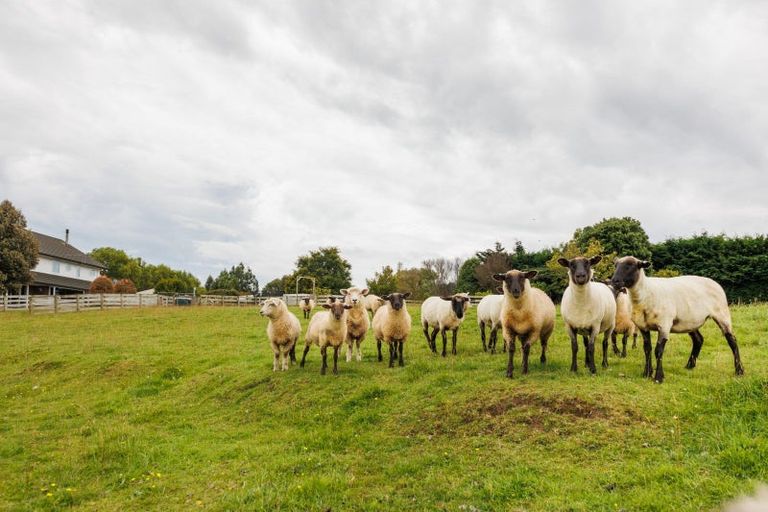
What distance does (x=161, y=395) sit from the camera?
14.1 m

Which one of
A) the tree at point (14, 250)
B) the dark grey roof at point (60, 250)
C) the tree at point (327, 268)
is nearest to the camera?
the tree at point (14, 250)

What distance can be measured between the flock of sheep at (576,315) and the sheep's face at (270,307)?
29mm

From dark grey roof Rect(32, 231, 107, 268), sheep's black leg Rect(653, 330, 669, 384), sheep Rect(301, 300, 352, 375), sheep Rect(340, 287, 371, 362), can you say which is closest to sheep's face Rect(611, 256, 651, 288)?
sheep's black leg Rect(653, 330, 669, 384)

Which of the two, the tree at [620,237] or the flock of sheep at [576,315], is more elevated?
the tree at [620,237]

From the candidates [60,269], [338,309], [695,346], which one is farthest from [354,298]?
[60,269]

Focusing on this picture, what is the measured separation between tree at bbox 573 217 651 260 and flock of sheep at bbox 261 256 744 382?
17831 mm

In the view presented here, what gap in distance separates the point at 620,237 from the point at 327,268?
5397 centimetres

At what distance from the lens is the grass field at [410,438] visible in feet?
20.8

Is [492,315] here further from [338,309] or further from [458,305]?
[338,309]

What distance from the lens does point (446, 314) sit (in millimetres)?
15328

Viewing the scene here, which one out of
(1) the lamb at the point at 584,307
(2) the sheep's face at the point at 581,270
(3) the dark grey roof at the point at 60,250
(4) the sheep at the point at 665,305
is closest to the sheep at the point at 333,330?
(1) the lamb at the point at 584,307

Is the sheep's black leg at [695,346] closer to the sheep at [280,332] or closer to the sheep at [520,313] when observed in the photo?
the sheep at [520,313]

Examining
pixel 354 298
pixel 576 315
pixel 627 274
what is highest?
pixel 627 274

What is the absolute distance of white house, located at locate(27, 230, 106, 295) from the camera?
192 ft
